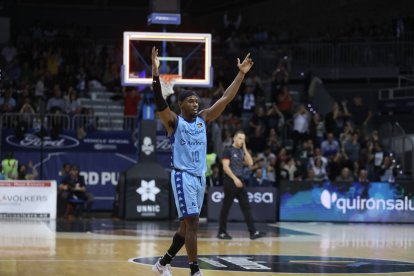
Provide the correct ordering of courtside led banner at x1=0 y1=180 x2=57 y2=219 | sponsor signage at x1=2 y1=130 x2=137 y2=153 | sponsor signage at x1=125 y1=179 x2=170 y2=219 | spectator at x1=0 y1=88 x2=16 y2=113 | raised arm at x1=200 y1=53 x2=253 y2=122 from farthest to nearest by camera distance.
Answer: spectator at x1=0 y1=88 x2=16 y2=113
sponsor signage at x1=2 y1=130 x2=137 y2=153
sponsor signage at x1=125 y1=179 x2=170 y2=219
courtside led banner at x1=0 y1=180 x2=57 y2=219
raised arm at x1=200 y1=53 x2=253 y2=122

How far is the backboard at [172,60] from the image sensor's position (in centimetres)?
2239

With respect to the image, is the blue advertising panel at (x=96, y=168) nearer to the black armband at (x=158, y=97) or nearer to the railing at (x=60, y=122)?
the railing at (x=60, y=122)

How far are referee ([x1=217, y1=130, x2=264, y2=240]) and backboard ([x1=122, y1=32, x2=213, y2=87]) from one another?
535 cm

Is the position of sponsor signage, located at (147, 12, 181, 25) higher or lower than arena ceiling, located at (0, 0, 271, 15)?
lower

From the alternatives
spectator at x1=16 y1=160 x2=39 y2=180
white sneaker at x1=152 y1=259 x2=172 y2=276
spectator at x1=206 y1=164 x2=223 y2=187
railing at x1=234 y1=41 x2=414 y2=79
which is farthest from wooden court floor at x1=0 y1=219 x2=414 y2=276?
railing at x1=234 y1=41 x2=414 y2=79

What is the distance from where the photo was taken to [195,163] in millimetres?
10352

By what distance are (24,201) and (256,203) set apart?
6045 mm

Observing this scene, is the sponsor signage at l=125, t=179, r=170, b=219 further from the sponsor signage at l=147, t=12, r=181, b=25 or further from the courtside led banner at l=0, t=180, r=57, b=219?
the sponsor signage at l=147, t=12, r=181, b=25

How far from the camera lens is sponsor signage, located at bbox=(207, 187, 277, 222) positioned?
23.5 m

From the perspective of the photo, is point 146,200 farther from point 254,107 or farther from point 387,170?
point 254,107

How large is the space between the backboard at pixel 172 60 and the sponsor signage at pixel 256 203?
303 centimetres

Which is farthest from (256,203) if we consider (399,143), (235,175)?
(399,143)

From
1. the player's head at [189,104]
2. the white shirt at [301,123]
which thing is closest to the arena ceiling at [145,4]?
the white shirt at [301,123]

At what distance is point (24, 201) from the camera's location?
23.2 m
